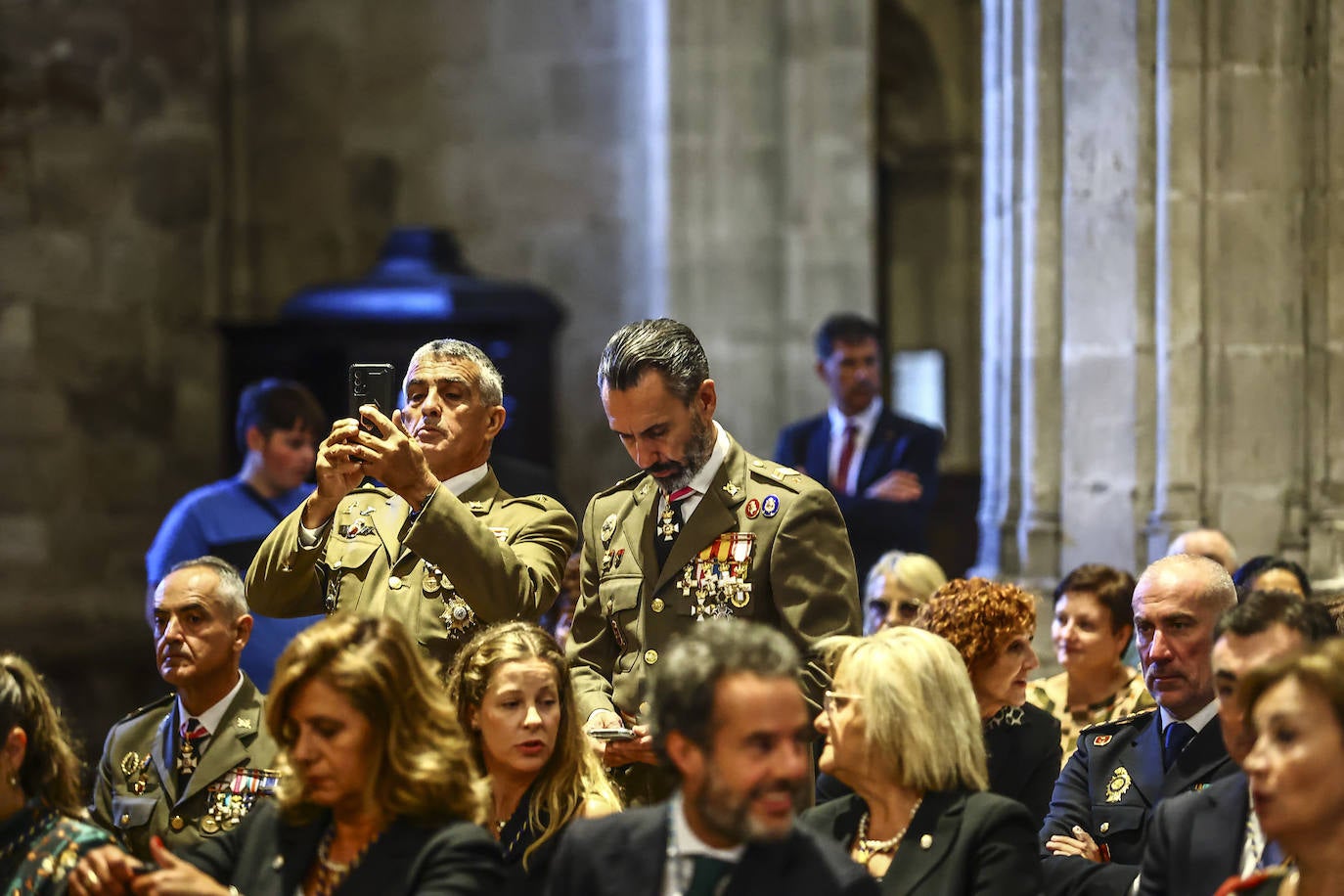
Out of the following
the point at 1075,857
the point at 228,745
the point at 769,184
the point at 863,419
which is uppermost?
the point at 769,184

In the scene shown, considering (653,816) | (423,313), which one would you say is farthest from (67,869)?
(423,313)

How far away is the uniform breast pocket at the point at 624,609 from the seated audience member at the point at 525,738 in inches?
7.0

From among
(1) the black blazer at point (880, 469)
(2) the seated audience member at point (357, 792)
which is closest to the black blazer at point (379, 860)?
(2) the seated audience member at point (357, 792)

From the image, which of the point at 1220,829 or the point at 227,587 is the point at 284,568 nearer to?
the point at 227,587

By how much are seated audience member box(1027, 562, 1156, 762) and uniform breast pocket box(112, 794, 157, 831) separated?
206cm

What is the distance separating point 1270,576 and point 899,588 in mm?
968

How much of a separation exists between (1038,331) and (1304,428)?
2.99 feet

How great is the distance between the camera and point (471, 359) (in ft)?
12.1

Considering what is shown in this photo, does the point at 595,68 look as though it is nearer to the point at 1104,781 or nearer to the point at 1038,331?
the point at 1038,331

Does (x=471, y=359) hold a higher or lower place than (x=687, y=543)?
higher

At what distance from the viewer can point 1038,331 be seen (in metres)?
6.25

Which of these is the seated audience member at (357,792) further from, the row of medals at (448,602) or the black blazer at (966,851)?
the row of medals at (448,602)

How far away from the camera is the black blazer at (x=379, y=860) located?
2.75m

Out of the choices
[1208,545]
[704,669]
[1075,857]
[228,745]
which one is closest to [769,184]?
[1208,545]
